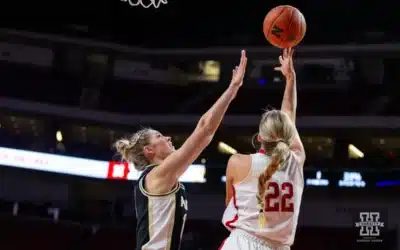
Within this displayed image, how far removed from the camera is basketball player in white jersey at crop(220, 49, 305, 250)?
9.87ft

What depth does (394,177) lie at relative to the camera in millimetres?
15359

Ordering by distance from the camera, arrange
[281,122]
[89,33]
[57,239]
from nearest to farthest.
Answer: [281,122] → [57,239] → [89,33]

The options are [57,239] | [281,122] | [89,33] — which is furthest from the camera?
[89,33]

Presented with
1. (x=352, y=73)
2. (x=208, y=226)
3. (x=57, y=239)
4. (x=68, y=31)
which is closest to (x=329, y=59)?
(x=352, y=73)

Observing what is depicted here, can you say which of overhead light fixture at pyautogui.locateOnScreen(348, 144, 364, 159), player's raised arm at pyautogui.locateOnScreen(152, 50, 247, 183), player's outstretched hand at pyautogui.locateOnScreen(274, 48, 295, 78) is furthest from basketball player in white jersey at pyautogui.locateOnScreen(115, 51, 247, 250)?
overhead light fixture at pyautogui.locateOnScreen(348, 144, 364, 159)

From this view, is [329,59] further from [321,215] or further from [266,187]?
[266,187]

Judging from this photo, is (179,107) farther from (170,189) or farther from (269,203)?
(269,203)

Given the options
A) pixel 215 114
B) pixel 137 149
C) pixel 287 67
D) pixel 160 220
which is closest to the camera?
pixel 215 114

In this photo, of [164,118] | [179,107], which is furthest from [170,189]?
[179,107]

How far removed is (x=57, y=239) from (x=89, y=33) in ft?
19.4

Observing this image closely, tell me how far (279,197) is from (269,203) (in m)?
0.06

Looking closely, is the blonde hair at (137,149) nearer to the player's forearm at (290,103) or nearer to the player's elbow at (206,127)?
the player's elbow at (206,127)

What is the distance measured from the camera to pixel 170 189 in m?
3.33

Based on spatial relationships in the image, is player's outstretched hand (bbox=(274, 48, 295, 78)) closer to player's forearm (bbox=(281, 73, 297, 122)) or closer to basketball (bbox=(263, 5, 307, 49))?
player's forearm (bbox=(281, 73, 297, 122))
